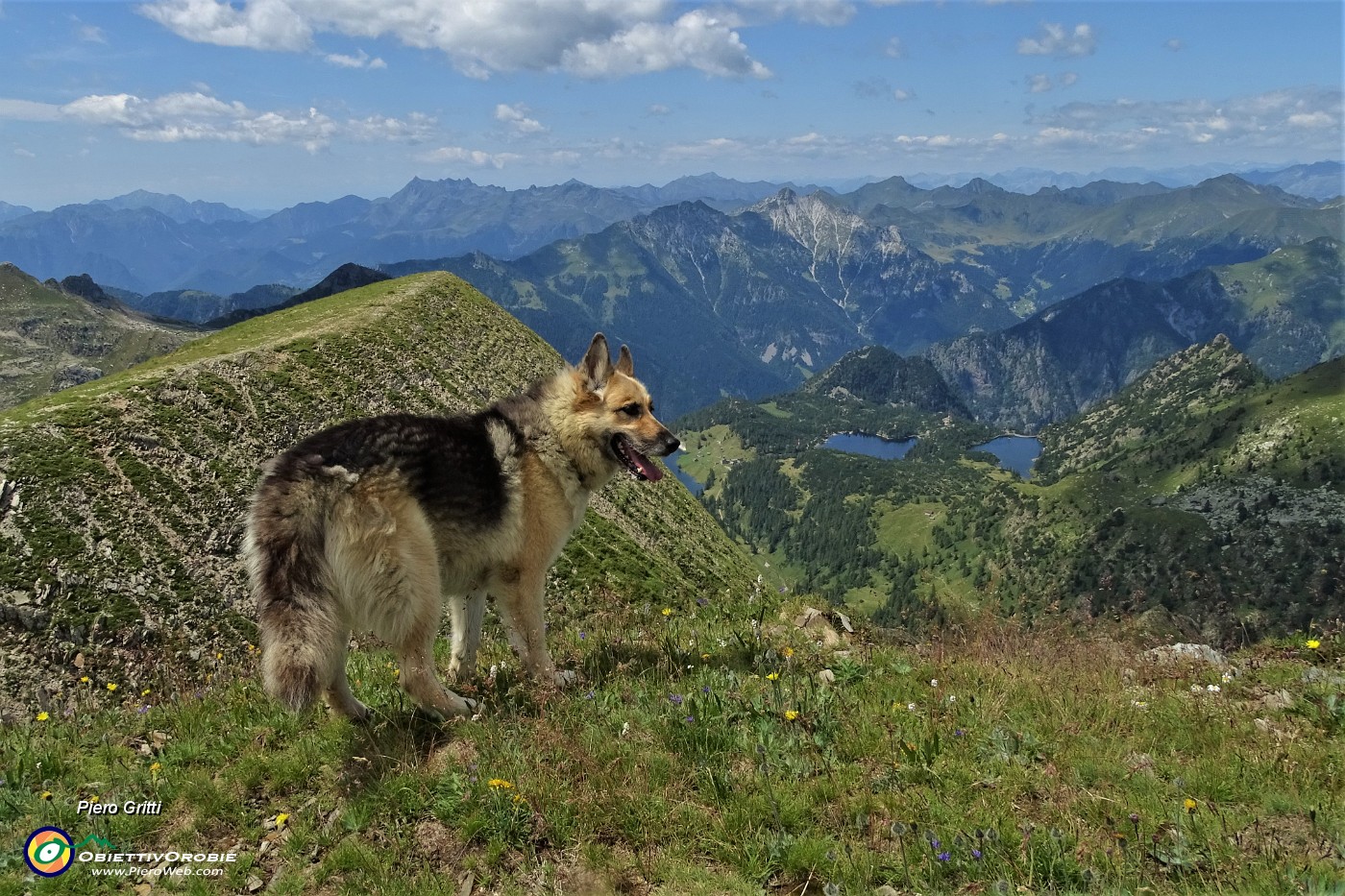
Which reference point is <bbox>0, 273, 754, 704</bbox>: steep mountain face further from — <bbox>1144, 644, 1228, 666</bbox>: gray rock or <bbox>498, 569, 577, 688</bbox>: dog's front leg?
<bbox>1144, 644, 1228, 666</bbox>: gray rock

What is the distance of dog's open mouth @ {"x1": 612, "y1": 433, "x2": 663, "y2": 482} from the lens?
9.41m

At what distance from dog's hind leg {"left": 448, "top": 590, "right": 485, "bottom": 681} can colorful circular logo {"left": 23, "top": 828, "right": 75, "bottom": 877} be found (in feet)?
13.4

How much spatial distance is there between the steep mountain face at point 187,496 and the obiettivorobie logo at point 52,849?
11.0 ft

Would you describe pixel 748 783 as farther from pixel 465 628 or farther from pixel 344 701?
pixel 465 628

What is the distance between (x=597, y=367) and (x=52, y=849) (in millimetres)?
7217

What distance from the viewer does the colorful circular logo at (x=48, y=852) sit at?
5727 mm

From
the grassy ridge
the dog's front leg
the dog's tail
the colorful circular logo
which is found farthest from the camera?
the dog's front leg

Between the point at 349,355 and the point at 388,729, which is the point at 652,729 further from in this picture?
the point at 349,355

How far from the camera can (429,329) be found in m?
67.9

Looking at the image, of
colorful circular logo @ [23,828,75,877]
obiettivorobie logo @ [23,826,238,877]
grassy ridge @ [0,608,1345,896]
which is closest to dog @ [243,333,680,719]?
grassy ridge @ [0,608,1345,896]

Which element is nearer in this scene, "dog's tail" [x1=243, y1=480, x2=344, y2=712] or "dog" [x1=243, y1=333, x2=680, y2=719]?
"dog's tail" [x1=243, y1=480, x2=344, y2=712]

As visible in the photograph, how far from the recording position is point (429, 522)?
777cm

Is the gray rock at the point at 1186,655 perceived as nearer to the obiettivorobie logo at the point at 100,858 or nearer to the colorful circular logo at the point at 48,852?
the obiettivorobie logo at the point at 100,858

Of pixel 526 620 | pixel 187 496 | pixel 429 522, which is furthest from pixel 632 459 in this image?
pixel 187 496
